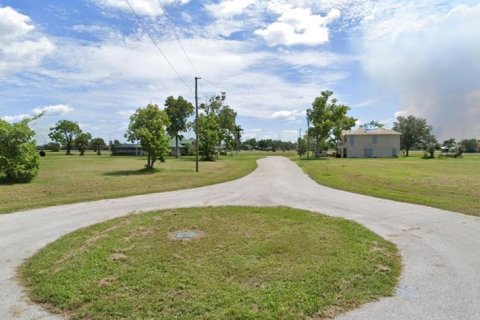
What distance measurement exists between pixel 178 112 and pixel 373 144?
123 feet

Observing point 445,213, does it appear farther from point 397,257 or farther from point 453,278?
point 453,278

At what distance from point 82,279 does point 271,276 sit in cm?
260

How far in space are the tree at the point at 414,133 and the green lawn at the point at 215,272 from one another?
8081cm

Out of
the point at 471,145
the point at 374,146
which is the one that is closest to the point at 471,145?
the point at 471,145

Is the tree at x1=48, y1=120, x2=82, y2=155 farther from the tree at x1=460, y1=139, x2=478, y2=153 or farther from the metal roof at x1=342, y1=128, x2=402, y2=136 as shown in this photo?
the tree at x1=460, y1=139, x2=478, y2=153

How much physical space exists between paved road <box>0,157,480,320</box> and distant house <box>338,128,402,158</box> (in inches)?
2163

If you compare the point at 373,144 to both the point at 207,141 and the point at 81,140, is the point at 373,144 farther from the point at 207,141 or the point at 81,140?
the point at 81,140

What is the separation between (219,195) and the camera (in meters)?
13.6

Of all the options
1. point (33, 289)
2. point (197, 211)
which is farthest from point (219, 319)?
point (197, 211)

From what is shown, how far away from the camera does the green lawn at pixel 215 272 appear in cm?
405

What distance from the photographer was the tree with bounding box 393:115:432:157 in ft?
262

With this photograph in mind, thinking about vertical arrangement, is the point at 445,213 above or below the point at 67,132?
below

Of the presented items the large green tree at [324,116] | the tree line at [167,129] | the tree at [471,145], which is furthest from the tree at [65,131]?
the tree at [471,145]

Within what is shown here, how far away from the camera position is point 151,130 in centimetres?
2661
